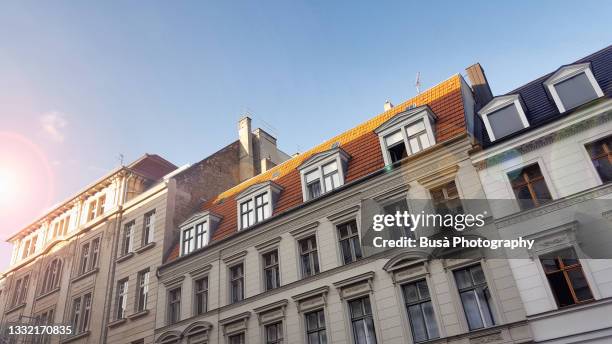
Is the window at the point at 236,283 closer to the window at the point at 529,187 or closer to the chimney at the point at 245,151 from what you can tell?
the chimney at the point at 245,151

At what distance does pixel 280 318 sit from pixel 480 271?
849 cm

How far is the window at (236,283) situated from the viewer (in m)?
22.3

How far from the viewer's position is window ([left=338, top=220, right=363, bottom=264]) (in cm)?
1902

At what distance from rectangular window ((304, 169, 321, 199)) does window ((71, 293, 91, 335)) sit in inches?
657

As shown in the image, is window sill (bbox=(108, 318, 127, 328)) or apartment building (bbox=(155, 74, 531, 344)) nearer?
apartment building (bbox=(155, 74, 531, 344))

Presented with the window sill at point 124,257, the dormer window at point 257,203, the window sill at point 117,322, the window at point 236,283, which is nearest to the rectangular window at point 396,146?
the dormer window at point 257,203

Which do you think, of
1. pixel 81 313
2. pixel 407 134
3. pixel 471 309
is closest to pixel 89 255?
pixel 81 313

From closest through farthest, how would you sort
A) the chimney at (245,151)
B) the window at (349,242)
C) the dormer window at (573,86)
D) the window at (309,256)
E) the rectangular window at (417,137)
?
1. the dormer window at (573,86)
2. the window at (349,242)
3. the rectangular window at (417,137)
4. the window at (309,256)
5. the chimney at (245,151)

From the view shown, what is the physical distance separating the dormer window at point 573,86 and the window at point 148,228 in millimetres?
22296

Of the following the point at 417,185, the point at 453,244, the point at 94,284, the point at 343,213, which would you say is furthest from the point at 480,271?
the point at 94,284

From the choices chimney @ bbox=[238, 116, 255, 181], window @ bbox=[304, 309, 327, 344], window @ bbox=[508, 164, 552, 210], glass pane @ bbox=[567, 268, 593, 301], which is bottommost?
glass pane @ bbox=[567, 268, 593, 301]

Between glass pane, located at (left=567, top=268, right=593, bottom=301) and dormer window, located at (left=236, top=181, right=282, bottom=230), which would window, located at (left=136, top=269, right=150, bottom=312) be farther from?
glass pane, located at (left=567, top=268, right=593, bottom=301)

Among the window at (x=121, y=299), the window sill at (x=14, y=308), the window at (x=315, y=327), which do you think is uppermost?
the window sill at (x=14, y=308)

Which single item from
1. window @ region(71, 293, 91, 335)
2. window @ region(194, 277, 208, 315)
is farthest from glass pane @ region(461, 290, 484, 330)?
window @ region(71, 293, 91, 335)
